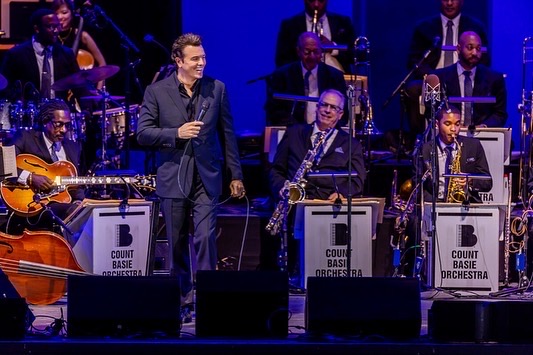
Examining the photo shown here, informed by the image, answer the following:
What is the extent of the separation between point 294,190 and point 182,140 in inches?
93.5

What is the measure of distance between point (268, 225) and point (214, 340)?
398 cm

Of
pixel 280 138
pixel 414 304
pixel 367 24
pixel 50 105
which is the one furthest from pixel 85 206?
pixel 367 24

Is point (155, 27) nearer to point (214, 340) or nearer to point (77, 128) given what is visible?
point (77, 128)

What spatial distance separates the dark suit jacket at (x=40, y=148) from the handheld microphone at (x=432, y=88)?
325cm

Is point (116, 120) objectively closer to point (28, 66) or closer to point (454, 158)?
point (28, 66)

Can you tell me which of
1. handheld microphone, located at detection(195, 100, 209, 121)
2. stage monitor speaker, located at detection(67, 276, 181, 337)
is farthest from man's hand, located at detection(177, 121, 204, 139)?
stage monitor speaker, located at detection(67, 276, 181, 337)

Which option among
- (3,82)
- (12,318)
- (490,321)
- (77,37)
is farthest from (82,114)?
(490,321)

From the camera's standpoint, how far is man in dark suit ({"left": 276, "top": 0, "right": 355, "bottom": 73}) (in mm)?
13727

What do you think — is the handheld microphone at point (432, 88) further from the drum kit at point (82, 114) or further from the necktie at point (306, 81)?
the drum kit at point (82, 114)

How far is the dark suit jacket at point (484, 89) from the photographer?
12867 millimetres

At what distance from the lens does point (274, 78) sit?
1315 centimetres

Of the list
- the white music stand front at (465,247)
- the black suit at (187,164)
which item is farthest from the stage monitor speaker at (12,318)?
the white music stand front at (465,247)

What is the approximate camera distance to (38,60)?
43.2 ft

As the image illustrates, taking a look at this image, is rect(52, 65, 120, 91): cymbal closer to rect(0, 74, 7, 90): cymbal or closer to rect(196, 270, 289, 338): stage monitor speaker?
rect(0, 74, 7, 90): cymbal
